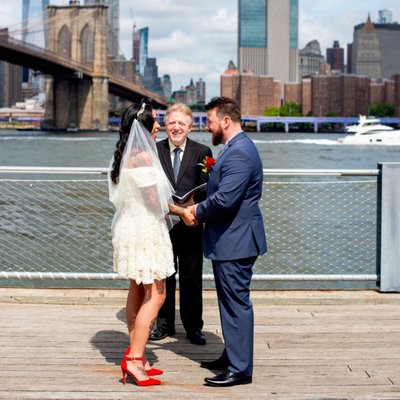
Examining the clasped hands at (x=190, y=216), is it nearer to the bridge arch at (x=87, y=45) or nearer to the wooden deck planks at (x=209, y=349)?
the wooden deck planks at (x=209, y=349)

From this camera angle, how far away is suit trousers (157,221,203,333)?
4434mm

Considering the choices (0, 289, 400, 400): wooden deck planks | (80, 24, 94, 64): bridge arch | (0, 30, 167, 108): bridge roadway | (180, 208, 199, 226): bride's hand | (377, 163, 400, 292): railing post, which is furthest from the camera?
(80, 24, 94, 64): bridge arch

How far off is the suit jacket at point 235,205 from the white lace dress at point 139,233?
218 mm

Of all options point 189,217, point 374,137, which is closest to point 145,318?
point 189,217

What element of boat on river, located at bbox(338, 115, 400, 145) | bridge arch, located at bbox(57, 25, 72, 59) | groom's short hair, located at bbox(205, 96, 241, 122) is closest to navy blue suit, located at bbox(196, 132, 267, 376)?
groom's short hair, located at bbox(205, 96, 241, 122)

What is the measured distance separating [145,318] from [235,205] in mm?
659

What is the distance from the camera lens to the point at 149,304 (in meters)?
3.68

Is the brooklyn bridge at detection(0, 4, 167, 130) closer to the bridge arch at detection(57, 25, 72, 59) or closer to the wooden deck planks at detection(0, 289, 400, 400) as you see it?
the bridge arch at detection(57, 25, 72, 59)

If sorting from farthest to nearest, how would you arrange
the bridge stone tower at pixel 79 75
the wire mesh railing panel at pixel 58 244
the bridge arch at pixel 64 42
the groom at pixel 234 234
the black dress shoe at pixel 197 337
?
the bridge arch at pixel 64 42 < the bridge stone tower at pixel 79 75 < the wire mesh railing panel at pixel 58 244 < the black dress shoe at pixel 197 337 < the groom at pixel 234 234

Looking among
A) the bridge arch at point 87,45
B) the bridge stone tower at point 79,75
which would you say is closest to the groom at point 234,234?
the bridge stone tower at point 79,75

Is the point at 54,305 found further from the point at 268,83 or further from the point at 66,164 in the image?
the point at 268,83

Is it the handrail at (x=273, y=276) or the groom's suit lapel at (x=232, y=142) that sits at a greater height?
the groom's suit lapel at (x=232, y=142)

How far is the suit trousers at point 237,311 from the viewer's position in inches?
142

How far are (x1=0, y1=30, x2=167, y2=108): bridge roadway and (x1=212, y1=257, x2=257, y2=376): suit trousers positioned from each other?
42147mm
